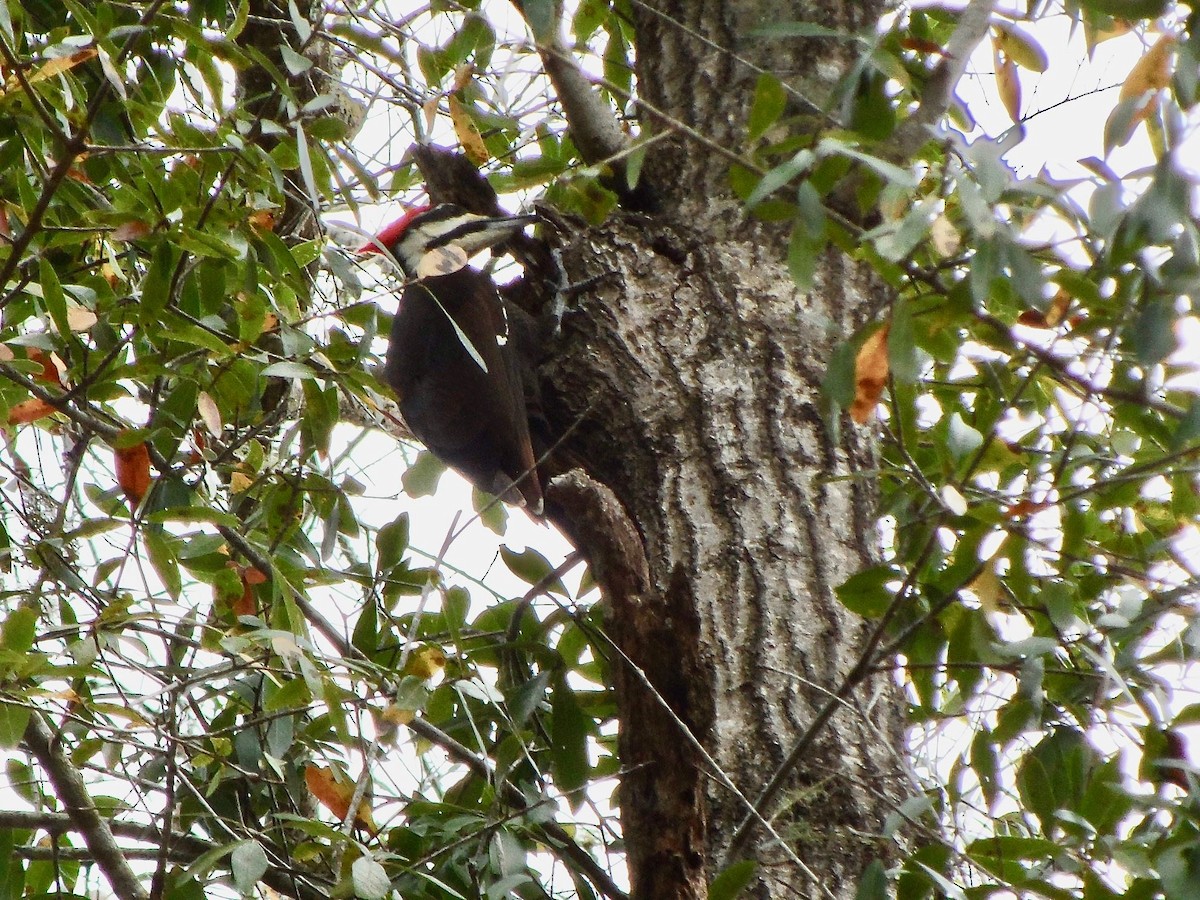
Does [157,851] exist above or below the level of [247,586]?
below

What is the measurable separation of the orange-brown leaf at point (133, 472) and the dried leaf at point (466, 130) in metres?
0.78

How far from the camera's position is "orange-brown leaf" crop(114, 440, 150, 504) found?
1751mm

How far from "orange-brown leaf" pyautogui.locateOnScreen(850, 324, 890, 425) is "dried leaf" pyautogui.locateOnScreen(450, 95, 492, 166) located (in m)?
1.03

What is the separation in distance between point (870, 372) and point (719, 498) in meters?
0.55

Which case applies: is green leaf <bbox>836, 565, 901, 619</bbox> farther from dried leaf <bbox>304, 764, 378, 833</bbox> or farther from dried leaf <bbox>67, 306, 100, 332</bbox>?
dried leaf <bbox>67, 306, 100, 332</bbox>

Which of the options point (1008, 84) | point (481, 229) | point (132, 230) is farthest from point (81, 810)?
point (1008, 84)

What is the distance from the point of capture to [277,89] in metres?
1.82

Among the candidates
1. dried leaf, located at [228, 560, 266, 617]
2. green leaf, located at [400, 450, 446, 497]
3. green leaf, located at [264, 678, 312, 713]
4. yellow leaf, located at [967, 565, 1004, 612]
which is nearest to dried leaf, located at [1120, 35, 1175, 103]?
yellow leaf, located at [967, 565, 1004, 612]

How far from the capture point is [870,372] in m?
1.31

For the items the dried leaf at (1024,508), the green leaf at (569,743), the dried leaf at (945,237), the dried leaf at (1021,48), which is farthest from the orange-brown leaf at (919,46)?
the green leaf at (569,743)

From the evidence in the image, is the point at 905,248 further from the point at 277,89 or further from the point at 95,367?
the point at 95,367

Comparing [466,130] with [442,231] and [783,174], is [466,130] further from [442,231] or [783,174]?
[783,174]

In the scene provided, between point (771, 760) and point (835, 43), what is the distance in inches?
52.9

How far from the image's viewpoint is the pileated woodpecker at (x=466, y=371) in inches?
102
